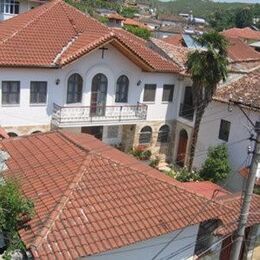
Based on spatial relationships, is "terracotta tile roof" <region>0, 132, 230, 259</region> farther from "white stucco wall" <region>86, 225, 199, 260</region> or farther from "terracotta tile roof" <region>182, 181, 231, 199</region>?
"terracotta tile roof" <region>182, 181, 231, 199</region>

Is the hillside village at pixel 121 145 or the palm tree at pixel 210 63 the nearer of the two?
the hillside village at pixel 121 145

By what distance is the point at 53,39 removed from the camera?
27219mm

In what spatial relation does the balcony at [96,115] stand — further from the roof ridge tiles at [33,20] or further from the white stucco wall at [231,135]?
the roof ridge tiles at [33,20]

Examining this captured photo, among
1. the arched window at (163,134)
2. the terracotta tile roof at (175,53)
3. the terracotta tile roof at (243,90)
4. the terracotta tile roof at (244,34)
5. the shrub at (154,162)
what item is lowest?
the shrub at (154,162)

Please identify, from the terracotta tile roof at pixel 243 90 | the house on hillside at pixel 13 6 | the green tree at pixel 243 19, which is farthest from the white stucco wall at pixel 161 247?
the green tree at pixel 243 19

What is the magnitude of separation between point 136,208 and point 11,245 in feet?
11.7

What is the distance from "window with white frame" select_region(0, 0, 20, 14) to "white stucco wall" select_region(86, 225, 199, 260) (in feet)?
150

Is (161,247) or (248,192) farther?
(161,247)

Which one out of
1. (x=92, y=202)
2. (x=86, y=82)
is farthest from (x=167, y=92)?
(x=92, y=202)

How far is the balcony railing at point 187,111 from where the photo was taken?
101ft

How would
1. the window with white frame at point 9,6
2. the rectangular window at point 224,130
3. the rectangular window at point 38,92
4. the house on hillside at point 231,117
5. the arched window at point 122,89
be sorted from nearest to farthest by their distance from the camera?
the rectangular window at point 38,92 → the house on hillside at point 231,117 → the rectangular window at point 224,130 → the arched window at point 122,89 → the window with white frame at point 9,6

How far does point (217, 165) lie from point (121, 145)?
712 cm

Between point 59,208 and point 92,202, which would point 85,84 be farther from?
point 59,208

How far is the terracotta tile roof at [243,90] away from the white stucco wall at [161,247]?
1360 cm
